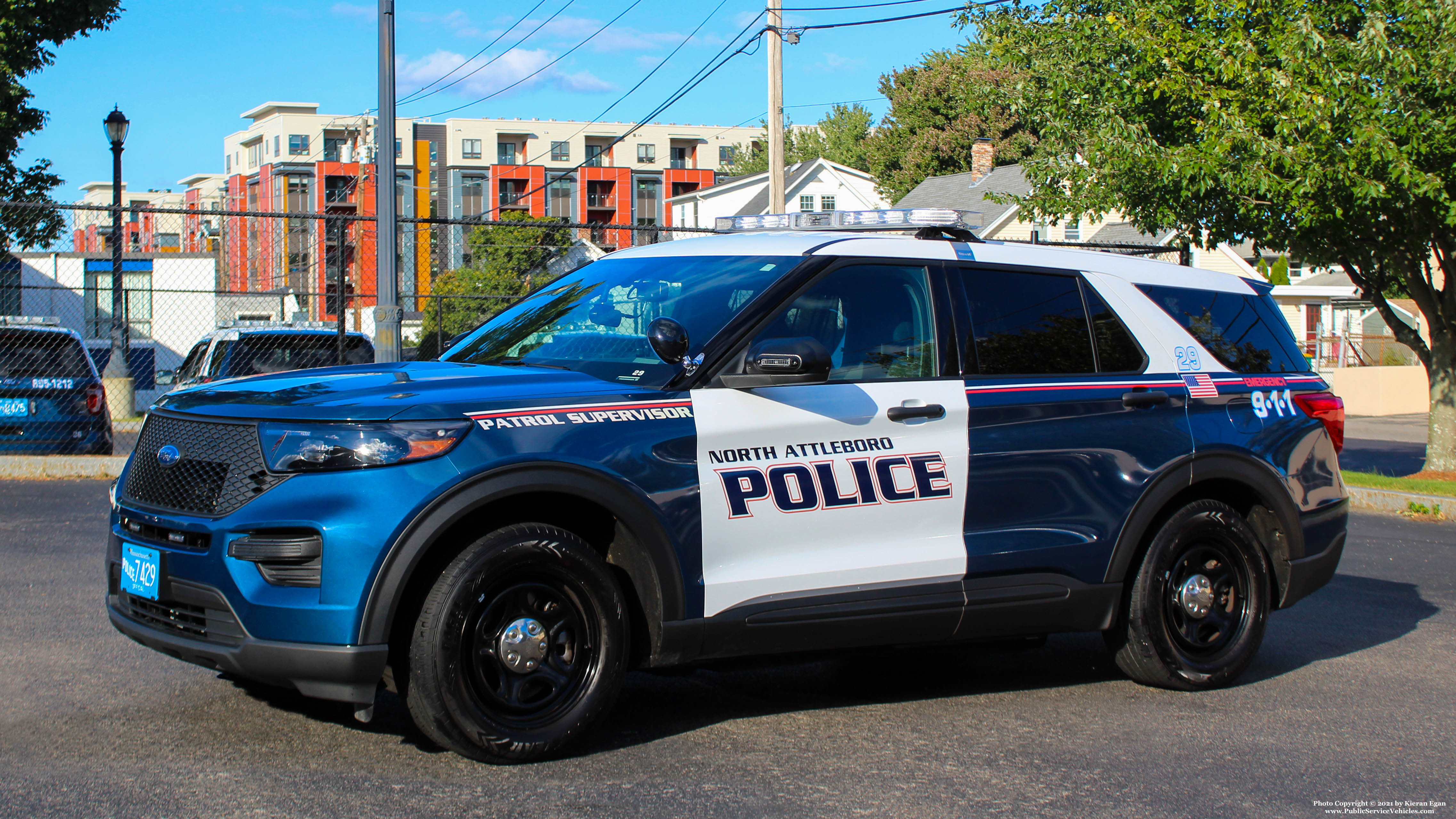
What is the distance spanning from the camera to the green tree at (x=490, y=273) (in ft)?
112

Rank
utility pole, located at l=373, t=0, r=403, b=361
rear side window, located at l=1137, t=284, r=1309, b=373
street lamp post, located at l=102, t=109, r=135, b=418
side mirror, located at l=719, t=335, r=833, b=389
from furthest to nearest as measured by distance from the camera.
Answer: street lamp post, located at l=102, t=109, r=135, b=418 < utility pole, located at l=373, t=0, r=403, b=361 < rear side window, located at l=1137, t=284, r=1309, b=373 < side mirror, located at l=719, t=335, r=833, b=389

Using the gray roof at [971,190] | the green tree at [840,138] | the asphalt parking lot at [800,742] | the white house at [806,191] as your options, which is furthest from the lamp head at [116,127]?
the green tree at [840,138]

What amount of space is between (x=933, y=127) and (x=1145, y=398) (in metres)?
56.1

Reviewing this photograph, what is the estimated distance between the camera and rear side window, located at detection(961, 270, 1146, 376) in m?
5.26

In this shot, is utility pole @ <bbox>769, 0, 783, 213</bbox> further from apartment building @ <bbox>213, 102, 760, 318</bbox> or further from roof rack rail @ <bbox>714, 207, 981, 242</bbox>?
apartment building @ <bbox>213, 102, 760, 318</bbox>

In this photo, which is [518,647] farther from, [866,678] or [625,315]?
[866,678]

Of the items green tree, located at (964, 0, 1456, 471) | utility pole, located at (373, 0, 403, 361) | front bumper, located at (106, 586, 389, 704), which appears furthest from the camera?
green tree, located at (964, 0, 1456, 471)

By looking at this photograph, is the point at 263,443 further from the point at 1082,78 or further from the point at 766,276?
the point at 1082,78

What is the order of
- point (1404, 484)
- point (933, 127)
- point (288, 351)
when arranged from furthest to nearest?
point (933, 127)
point (1404, 484)
point (288, 351)

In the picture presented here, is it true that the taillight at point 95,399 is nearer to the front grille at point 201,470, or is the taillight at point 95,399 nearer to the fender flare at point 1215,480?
the front grille at point 201,470

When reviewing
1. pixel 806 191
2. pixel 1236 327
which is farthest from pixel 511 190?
pixel 1236 327

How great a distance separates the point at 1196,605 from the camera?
567 cm

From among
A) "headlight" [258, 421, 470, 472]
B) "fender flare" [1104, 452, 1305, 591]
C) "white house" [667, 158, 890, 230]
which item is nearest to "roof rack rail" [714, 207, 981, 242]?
"fender flare" [1104, 452, 1305, 591]

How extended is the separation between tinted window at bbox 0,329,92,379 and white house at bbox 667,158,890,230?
48135 mm
